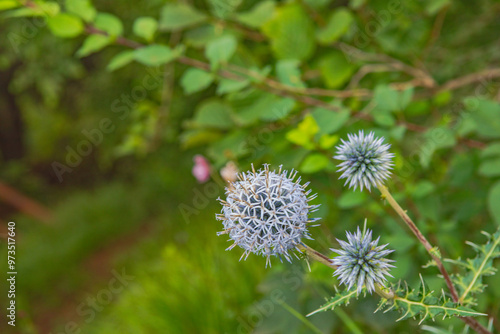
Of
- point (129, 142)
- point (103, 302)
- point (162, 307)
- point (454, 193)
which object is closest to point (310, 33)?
point (454, 193)

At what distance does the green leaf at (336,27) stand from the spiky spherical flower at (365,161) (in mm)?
1061

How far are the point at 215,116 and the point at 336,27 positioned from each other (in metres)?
0.61

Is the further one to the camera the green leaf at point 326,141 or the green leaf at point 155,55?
the green leaf at point 155,55

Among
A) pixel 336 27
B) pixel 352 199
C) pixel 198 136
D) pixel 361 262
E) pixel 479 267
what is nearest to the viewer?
pixel 361 262

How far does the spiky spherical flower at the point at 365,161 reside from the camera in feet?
2.96

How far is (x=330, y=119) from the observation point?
1.58 metres

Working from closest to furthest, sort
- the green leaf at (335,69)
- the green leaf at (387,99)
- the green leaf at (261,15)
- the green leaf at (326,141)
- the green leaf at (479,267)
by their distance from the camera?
1. the green leaf at (479,267)
2. the green leaf at (326,141)
3. the green leaf at (387,99)
4. the green leaf at (261,15)
5. the green leaf at (335,69)

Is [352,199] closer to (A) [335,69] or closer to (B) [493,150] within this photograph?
(B) [493,150]

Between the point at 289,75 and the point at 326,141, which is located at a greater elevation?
the point at 289,75

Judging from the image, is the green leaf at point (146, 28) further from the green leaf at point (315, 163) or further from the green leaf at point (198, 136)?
the green leaf at point (315, 163)

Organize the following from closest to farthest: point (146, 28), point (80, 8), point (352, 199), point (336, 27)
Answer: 1. point (352, 199)
2. point (80, 8)
3. point (146, 28)
4. point (336, 27)

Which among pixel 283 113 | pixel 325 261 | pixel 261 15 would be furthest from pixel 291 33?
pixel 325 261

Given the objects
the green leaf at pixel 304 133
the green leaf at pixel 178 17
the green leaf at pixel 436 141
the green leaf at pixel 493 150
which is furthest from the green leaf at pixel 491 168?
the green leaf at pixel 178 17

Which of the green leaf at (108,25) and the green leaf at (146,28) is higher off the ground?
the green leaf at (146,28)
